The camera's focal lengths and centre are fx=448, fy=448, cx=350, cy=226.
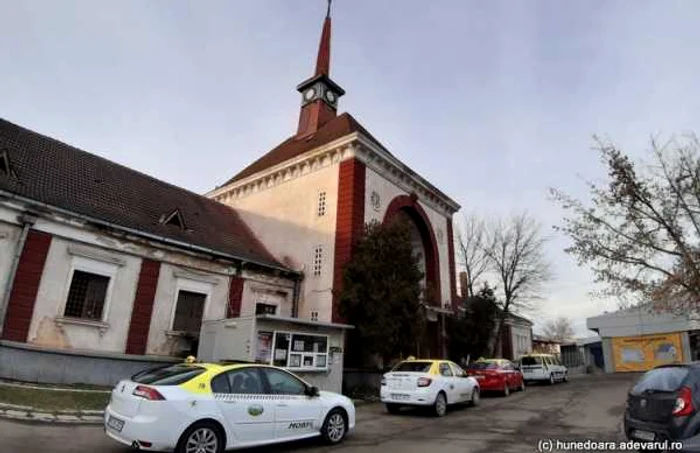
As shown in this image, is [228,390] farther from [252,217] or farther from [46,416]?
[252,217]

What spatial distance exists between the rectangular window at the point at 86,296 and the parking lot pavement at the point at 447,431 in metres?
6.83

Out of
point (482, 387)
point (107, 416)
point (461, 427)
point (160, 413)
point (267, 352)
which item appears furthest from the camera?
point (482, 387)

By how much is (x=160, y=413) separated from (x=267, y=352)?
26.6 ft

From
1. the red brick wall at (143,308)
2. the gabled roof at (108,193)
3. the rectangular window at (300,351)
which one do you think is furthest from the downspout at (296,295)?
the red brick wall at (143,308)

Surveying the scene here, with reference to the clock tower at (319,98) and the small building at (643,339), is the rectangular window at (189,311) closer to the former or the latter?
the clock tower at (319,98)

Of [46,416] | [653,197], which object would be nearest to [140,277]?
[46,416]

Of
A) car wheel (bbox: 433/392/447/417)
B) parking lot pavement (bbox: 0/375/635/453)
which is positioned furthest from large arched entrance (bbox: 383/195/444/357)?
car wheel (bbox: 433/392/447/417)

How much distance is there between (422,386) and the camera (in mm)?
13023

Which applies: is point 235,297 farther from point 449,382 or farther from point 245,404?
point 245,404

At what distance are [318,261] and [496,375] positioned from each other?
9560 mm

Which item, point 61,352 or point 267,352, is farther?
point 267,352

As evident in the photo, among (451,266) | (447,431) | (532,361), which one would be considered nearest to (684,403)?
(447,431)

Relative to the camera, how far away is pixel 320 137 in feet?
83.3

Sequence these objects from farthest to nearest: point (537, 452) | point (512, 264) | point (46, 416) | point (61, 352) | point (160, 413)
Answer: point (512, 264)
point (61, 352)
point (46, 416)
point (537, 452)
point (160, 413)
